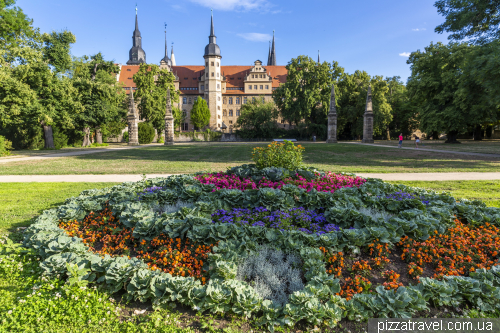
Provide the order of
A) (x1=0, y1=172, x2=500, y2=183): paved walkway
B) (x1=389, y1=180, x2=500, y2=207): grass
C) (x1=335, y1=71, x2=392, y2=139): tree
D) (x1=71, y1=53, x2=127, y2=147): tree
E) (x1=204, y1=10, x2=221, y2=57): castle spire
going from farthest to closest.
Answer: (x1=204, y1=10, x2=221, y2=57): castle spire, (x1=335, y1=71, x2=392, y2=139): tree, (x1=71, y1=53, x2=127, y2=147): tree, (x1=0, y1=172, x2=500, y2=183): paved walkway, (x1=389, y1=180, x2=500, y2=207): grass

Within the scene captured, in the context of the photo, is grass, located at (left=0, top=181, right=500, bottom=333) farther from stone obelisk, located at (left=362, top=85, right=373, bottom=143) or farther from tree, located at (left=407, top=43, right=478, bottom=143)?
stone obelisk, located at (left=362, top=85, right=373, bottom=143)

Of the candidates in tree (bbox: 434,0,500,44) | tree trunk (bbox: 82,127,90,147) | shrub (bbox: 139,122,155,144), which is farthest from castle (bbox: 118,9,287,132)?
tree (bbox: 434,0,500,44)

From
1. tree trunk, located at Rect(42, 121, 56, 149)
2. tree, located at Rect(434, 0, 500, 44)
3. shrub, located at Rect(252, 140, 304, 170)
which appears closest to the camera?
shrub, located at Rect(252, 140, 304, 170)

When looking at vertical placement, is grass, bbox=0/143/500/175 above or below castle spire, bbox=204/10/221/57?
below

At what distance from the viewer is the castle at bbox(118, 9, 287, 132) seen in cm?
7325

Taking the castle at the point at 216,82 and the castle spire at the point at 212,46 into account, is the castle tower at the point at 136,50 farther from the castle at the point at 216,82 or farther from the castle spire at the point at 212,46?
the castle spire at the point at 212,46

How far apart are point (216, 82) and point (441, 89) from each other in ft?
170

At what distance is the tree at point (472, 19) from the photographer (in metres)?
18.3

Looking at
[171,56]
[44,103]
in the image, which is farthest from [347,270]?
[171,56]

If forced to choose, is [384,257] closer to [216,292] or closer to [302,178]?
[216,292]

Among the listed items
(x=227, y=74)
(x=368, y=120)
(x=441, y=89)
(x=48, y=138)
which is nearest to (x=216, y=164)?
(x=48, y=138)

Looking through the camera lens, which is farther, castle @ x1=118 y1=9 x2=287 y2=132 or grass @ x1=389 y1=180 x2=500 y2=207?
castle @ x1=118 y1=9 x2=287 y2=132

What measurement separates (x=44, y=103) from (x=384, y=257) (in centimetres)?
3291

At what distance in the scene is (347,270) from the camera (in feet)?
12.0
